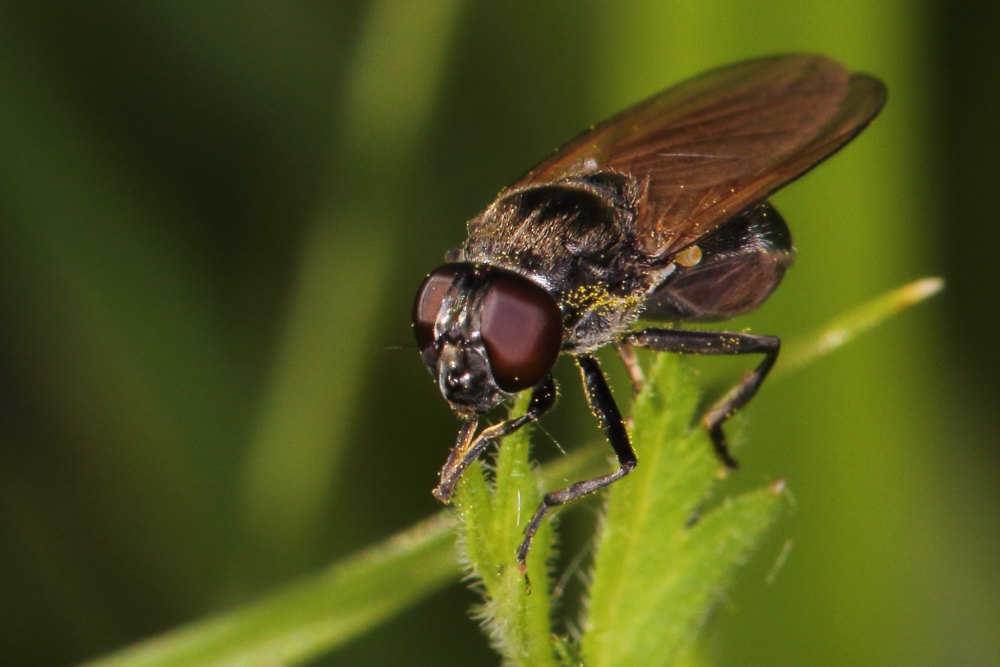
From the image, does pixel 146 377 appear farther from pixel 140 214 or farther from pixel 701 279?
pixel 701 279

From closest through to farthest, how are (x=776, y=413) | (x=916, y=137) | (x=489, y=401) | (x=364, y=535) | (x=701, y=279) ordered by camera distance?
(x=489, y=401) < (x=701, y=279) < (x=776, y=413) < (x=364, y=535) < (x=916, y=137)

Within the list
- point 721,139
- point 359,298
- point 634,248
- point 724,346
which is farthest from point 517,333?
point 359,298

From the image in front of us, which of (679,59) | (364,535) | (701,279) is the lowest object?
(364,535)

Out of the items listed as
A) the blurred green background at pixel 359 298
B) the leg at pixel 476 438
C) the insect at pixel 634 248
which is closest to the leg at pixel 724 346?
the insect at pixel 634 248

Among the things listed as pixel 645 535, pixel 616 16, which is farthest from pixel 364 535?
pixel 616 16

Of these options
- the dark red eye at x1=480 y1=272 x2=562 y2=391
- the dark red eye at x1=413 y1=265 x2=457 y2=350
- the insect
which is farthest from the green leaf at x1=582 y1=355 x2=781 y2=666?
the dark red eye at x1=413 y1=265 x2=457 y2=350

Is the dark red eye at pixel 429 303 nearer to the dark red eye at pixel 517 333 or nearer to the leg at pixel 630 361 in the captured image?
the dark red eye at pixel 517 333
